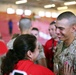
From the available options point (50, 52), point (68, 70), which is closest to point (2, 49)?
point (68, 70)

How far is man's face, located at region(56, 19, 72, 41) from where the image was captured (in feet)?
6.48

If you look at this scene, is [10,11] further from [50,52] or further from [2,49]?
[2,49]

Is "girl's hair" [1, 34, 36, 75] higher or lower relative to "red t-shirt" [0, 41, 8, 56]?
higher

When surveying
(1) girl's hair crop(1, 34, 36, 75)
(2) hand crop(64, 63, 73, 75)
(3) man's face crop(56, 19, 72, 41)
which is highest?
(3) man's face crop(56, 19, 72, 41)

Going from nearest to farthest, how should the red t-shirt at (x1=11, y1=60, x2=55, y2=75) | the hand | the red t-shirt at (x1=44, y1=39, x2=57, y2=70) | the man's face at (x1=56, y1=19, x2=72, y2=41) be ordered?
the red t-shirt at (x1=11, y1=60, x2=55, y2=75), the hand, the man's face at (x1=56, y1=19, x2=72, y2=41), the red t-shirt at (x1=44, y1=39, x2=57, y2=70)

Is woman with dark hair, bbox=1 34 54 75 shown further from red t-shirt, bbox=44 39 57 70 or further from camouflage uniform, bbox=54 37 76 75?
red t-shirt, bbox=44 39 57 70

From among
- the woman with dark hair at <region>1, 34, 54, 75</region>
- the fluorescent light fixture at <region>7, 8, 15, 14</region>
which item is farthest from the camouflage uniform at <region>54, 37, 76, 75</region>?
the fluorescent light fixture at <region>7, 8, 15, 14</region>

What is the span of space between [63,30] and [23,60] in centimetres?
52

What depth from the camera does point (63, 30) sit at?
1.98m

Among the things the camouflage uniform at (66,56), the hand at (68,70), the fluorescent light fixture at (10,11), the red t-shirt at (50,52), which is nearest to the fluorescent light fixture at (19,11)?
the fluorescent light fixture at (10,11)

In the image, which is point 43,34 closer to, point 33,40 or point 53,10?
point 53,10

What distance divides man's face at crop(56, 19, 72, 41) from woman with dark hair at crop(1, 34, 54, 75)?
300 millimetres

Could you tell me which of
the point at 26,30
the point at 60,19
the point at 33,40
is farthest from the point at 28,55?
the point at 26,30

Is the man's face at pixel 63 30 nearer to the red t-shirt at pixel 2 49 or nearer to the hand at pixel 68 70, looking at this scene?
the hand at pixel 68 70
